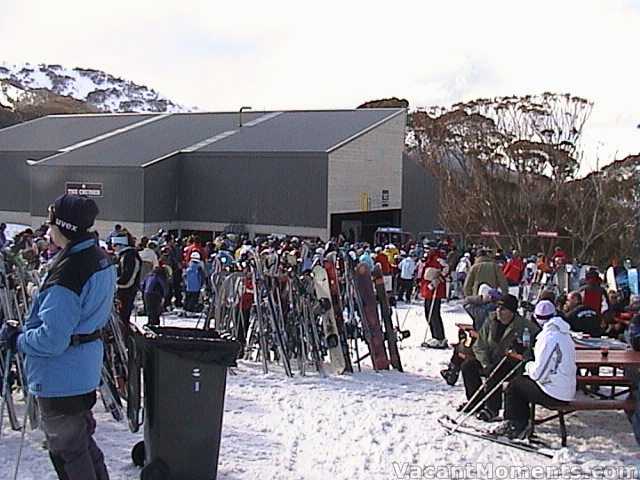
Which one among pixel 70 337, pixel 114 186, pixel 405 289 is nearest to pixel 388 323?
pixel 70 337

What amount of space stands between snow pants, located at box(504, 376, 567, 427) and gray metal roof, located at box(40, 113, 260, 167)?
24684 mm

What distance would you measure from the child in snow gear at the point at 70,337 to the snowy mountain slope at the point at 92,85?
162651 mm

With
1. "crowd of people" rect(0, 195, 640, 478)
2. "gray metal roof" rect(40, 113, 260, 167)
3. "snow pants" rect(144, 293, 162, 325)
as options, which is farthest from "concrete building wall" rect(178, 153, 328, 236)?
"snow pants" rect(144, 293, 162, 325)

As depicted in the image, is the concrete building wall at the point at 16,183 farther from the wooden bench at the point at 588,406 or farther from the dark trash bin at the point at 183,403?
the wooden bench at the point at 588,406

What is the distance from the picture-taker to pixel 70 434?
13.0ft

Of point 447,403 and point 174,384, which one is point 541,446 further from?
point 174,384

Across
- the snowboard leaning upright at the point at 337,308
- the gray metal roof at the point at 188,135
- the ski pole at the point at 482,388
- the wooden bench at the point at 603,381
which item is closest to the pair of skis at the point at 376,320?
the snowboard leaning upright at the point at 337,308

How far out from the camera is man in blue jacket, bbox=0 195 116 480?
3.83m

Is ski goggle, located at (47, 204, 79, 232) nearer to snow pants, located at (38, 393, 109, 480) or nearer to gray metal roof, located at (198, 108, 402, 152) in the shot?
snow pants, located at (38, 393, 109, 480)

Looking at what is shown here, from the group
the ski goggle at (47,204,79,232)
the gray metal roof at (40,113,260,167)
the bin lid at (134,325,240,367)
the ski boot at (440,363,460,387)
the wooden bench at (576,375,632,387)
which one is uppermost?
the gray metal roof at (40,113,260,167)

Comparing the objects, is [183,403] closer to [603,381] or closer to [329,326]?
[603,381]

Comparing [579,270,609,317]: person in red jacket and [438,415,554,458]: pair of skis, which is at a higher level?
[579,270,609,317]: person in red jacket

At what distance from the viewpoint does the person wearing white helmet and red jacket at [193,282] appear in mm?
14062

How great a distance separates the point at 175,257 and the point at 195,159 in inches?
604
